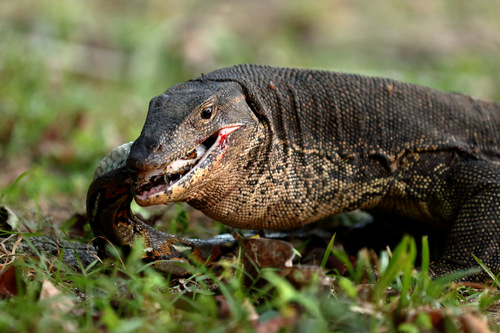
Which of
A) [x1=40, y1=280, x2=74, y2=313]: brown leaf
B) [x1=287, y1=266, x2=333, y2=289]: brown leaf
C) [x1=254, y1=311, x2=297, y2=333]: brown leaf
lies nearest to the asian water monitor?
[x1=287, y1=266, x2=333, y2=289]: brown leaf

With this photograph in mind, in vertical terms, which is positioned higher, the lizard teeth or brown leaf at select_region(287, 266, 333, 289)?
the lizard teeth

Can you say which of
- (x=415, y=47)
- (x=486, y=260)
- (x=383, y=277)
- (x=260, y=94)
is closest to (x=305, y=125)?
(x=260, y=94)

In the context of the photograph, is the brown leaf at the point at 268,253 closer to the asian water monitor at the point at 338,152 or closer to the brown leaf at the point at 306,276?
A: the brown leaf at the point at 306,276

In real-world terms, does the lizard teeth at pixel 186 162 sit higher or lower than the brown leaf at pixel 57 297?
higher

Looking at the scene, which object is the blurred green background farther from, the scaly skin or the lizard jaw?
the lizard jaw

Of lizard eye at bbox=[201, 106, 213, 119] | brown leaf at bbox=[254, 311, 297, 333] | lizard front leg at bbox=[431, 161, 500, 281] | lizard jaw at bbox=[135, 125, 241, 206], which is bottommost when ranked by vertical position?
lizard front leg at bbox=[431, 161, 500, 281]

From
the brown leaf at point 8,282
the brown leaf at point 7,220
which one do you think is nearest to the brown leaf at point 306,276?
the brown leaf at point 8,282
